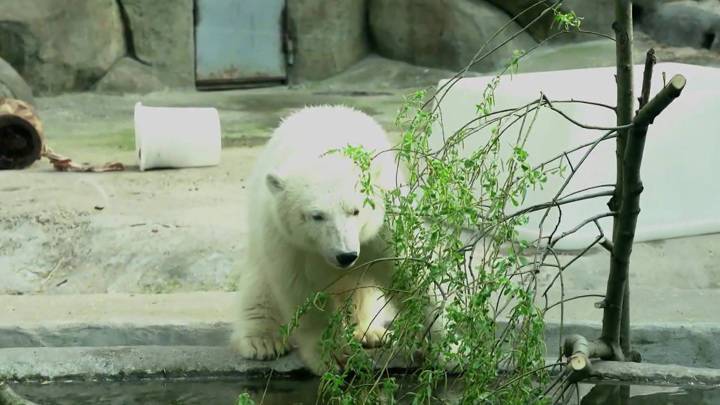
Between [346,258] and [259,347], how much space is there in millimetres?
663

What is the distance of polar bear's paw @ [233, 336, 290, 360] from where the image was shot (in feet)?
12.1

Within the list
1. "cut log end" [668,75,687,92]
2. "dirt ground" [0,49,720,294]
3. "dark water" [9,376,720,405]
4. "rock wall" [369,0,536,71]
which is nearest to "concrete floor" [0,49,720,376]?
"dirt ground" [0,49,720,294]

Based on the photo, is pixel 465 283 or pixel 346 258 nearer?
pixel 465 283

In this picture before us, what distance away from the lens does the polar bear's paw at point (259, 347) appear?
3.68m

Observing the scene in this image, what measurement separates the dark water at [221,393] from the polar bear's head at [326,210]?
0.49 m

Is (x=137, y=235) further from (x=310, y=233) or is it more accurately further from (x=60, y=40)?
(x=60, y=40)

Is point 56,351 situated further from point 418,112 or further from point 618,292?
point 618,292

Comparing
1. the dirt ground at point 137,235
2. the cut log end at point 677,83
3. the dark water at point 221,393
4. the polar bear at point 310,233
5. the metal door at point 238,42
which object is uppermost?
the cut log end at point 677,83

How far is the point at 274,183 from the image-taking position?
3473mm

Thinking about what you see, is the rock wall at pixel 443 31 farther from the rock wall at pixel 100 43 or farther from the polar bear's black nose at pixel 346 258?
the polar bear's black nose at pixel 346 258

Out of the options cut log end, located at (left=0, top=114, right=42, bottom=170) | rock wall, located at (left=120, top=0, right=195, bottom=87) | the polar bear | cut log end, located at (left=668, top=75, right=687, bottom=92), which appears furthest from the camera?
rock wall, located at (left=120, top=0, right=195, bottom=87)

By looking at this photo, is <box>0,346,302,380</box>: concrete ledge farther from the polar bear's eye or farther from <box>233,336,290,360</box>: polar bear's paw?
the polar bear's eye

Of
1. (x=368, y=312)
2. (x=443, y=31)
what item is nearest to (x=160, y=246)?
(x=368, y=312)

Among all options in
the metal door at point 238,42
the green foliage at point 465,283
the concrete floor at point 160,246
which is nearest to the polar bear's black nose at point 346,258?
the green foliage at point 465,283
